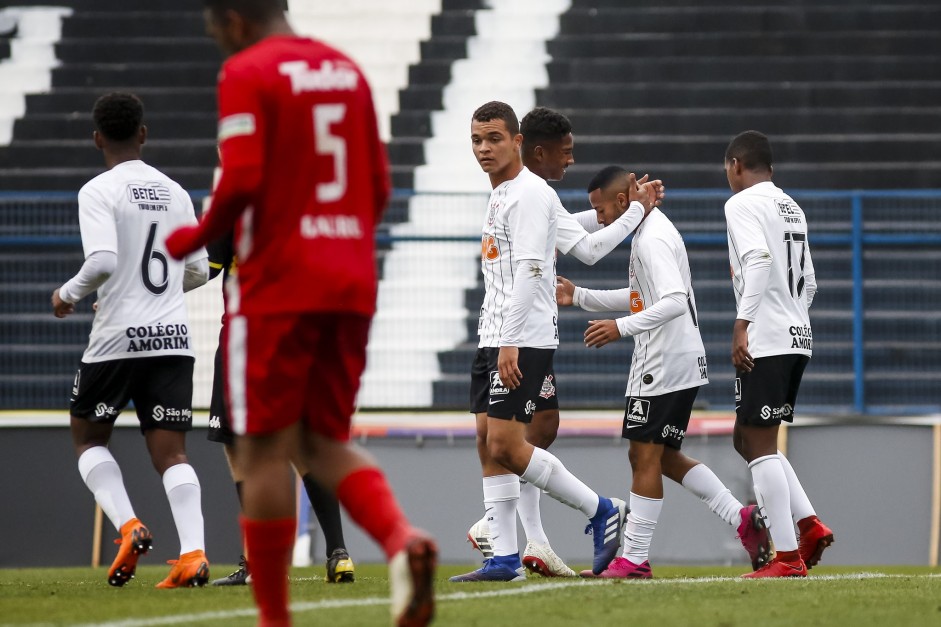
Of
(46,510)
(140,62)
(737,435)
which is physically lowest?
(46,510)

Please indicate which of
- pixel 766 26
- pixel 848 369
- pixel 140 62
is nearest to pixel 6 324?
pixel 140 62

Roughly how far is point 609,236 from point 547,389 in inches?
28.4

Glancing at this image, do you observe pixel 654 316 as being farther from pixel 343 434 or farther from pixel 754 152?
pixel 343 434

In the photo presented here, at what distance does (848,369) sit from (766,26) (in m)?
5.15

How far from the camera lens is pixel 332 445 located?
134 inches

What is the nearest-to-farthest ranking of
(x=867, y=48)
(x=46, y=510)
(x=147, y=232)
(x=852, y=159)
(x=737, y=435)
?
(x=147, y=232), (x=737, y=435), (x=46, y=510), (x=852, y=159), (x=867, y=48)

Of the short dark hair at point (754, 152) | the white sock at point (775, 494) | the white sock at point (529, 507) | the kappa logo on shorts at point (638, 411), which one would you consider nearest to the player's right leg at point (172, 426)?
the white sock at point (529, 507)

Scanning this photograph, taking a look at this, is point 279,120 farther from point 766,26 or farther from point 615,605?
point 766,26

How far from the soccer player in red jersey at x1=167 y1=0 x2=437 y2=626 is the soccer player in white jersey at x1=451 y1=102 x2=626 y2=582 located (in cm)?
196

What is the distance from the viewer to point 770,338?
5609 millimetres

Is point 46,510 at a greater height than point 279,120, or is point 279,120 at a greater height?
point 279,120

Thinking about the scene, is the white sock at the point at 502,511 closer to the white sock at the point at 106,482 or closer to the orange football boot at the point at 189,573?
the orange football boot at the point at 189,573

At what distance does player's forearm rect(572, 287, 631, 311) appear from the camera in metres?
6.21

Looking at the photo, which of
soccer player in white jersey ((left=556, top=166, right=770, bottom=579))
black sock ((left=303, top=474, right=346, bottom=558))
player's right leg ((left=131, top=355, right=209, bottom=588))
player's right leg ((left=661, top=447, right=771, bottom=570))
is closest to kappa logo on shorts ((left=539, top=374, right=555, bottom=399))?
soccer player in white jersey ((left=556, top=166, right=770, bottom=579))
